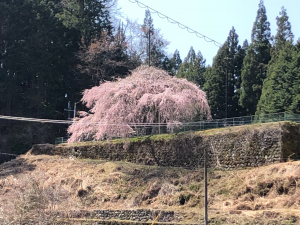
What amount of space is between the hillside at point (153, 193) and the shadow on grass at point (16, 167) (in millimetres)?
898

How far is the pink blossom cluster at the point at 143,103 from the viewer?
81.5ft

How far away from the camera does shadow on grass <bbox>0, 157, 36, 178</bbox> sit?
26148 mm

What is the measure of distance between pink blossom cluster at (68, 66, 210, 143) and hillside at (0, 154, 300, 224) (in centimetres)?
287

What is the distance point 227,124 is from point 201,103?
3.14 meters

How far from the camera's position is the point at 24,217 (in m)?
14.5

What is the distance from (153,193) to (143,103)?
7.11m

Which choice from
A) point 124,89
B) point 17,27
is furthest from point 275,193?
point 17,27

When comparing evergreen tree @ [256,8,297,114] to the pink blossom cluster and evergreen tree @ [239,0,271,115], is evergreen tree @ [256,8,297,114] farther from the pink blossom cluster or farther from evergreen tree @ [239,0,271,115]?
the pink blossom cluster

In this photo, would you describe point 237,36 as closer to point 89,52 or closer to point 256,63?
point 256,63

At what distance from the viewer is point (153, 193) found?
19344 millimetres

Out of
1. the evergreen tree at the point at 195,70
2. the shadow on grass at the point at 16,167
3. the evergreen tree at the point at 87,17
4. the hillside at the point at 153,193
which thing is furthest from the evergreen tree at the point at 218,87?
the shadow on grass at the point at 16,167

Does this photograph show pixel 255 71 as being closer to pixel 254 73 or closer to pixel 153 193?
pixel 254 73

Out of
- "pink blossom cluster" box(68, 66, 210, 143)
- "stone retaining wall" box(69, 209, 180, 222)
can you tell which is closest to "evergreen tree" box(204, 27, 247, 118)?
"pink blossom cluster" box(68, 66, 210, 143)

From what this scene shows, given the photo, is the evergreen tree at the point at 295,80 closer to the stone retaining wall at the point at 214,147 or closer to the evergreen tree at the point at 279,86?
the evergreen tree at the point at 279,86
